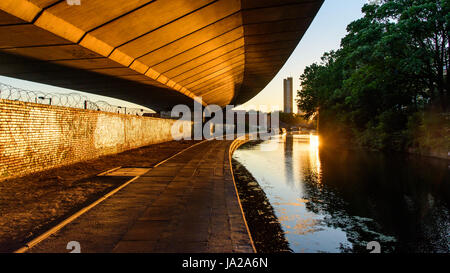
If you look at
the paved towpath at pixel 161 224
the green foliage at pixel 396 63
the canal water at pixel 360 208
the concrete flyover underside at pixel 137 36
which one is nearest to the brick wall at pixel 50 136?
the concrete flyover underside at pixel 137 36

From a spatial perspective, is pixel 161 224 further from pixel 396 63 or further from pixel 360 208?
pixel 396 63

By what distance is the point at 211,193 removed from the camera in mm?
7090

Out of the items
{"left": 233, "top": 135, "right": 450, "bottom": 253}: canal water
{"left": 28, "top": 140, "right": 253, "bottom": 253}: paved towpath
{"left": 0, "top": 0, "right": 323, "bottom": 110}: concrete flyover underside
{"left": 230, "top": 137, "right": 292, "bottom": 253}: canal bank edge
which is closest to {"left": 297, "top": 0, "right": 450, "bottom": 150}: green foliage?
{"left": 0, "top": 0, "right": 323, "bottom": 110}: concrete flyover underside

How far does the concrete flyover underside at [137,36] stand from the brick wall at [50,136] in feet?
8.03

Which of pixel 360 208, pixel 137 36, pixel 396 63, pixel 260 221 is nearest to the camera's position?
pixel 260 221

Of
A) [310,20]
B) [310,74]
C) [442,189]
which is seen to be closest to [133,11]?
[310,20]

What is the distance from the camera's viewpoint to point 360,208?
24.6ft

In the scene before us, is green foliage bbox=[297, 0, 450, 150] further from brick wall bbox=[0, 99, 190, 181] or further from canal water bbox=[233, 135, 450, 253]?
brick wall bbox=[0, 99, 190, 181]

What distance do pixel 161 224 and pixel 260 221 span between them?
9.09 ft

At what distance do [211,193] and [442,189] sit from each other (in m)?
8.40

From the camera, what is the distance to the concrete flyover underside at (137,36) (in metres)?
8.50

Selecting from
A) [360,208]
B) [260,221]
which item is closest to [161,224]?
[260,221]

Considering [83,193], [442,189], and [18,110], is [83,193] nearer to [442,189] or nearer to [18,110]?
[18,110]

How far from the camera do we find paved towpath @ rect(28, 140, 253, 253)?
3826mm
